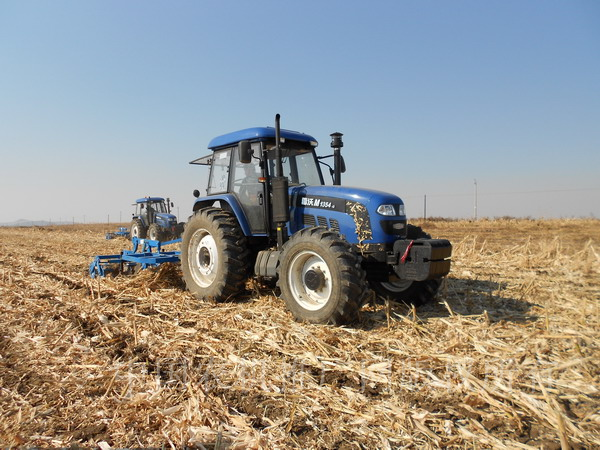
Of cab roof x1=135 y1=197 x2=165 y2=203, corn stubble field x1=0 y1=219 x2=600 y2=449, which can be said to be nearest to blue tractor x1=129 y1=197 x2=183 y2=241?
cab roof x1=135 y1=197 x2=165 y2=203

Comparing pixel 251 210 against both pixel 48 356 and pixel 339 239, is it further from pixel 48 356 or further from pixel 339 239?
pixel 48 356

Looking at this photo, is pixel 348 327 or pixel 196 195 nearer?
pixel 348 327

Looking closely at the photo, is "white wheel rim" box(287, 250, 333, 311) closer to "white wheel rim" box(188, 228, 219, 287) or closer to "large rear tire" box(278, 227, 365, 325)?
"large rear tire" box(278, 227, 365, 325)

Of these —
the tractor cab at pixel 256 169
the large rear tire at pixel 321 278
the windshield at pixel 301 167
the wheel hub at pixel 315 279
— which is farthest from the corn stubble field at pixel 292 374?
the windshield at pixel 301 167

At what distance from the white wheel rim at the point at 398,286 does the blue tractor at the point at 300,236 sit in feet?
0.05

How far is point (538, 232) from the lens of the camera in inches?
643

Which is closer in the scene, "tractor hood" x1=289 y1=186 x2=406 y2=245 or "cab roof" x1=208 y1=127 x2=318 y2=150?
"tractor hood" x1=289 y1=186 x2=406 y2=245

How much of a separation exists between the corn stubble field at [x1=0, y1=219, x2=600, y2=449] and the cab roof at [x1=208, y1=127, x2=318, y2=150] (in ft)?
7.26

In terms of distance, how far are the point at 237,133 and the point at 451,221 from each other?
20768 mm

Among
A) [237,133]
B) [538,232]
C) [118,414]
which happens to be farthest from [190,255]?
[538,232]

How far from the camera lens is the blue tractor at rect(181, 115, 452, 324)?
4113 mm

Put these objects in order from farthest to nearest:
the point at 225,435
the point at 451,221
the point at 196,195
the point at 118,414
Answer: the point at 451,221 → the point at 196,195 → the point at 118,414 → the point at 225,435

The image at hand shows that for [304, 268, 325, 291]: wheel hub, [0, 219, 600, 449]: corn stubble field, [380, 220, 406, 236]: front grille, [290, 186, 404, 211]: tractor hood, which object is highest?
[290, 186, 404, 211]: tractor hood

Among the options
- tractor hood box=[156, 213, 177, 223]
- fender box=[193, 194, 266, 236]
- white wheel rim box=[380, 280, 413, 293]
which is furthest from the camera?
tractor hood box=[156, 213, 177, 223]
